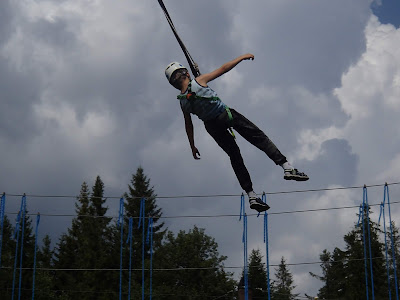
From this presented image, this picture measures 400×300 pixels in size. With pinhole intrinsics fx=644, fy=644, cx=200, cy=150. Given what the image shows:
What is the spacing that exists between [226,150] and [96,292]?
26026mm

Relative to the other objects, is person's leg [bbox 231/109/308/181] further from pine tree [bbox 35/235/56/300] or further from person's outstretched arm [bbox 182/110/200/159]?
pine tree [bbox 35/235/56/300]

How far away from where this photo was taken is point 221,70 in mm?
5859

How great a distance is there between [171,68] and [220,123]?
71cm

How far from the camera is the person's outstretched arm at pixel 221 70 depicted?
5707 mm

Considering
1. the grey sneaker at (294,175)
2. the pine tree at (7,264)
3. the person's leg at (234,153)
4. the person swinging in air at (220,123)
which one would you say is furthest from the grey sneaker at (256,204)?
the pine tree at (7,264)

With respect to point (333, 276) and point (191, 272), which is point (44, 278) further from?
point (333, 276)

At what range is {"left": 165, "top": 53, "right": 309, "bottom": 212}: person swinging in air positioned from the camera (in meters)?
6.08

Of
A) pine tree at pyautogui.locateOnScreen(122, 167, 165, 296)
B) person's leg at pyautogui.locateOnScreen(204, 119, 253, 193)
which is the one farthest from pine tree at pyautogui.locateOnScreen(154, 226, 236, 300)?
person's leg at pyautogui.locateOnScreen(204, 119, 253, 193)

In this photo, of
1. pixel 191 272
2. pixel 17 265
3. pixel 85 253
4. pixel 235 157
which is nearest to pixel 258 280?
pixel 191 272

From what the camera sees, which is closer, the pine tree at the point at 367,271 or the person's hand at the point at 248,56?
the person's hand at the point at 248,56

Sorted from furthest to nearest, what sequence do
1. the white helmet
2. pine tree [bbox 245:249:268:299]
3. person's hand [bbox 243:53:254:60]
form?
pine tree [bbox 245:249:268:299], the white helmet, person's hand [bbox 243:53:254:60]

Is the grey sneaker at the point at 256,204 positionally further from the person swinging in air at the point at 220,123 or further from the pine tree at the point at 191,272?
the pine tree at the point at 191,272

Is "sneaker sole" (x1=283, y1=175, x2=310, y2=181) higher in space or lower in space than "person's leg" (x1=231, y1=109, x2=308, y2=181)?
lower

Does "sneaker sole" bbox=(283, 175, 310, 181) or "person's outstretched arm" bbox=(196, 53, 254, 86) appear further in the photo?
"sneaker sole" bbox=(283, 175, 310, 181)
